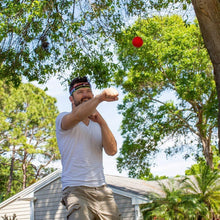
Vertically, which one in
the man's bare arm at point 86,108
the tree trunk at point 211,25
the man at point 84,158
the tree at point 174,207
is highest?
the tree trunk at point 211,25

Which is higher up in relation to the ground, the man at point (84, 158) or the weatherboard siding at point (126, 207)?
the man at point (84, 158)

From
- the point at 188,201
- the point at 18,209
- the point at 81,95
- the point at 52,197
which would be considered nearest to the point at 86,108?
the point at 81,95

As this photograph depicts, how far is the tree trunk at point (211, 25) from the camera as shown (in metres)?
4.74

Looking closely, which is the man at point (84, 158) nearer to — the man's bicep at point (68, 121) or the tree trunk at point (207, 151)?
the man's bicep at point (68, 121)

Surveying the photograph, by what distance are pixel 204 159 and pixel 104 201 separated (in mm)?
18397

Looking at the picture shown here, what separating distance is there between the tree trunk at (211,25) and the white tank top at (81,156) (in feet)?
8.37

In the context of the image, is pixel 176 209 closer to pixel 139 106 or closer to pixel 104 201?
pixel 139 106

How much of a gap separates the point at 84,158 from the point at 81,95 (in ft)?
1.63

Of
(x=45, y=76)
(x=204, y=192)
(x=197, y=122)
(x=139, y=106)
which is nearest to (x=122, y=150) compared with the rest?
(x=139, y=106)

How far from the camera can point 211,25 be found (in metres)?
4.82

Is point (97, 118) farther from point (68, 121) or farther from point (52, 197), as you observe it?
point (52, 197)

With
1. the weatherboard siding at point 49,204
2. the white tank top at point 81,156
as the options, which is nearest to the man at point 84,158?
the white tank top at point 81,156

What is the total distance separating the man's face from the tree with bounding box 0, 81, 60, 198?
88.6 ft

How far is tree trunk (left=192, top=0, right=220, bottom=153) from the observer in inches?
187
